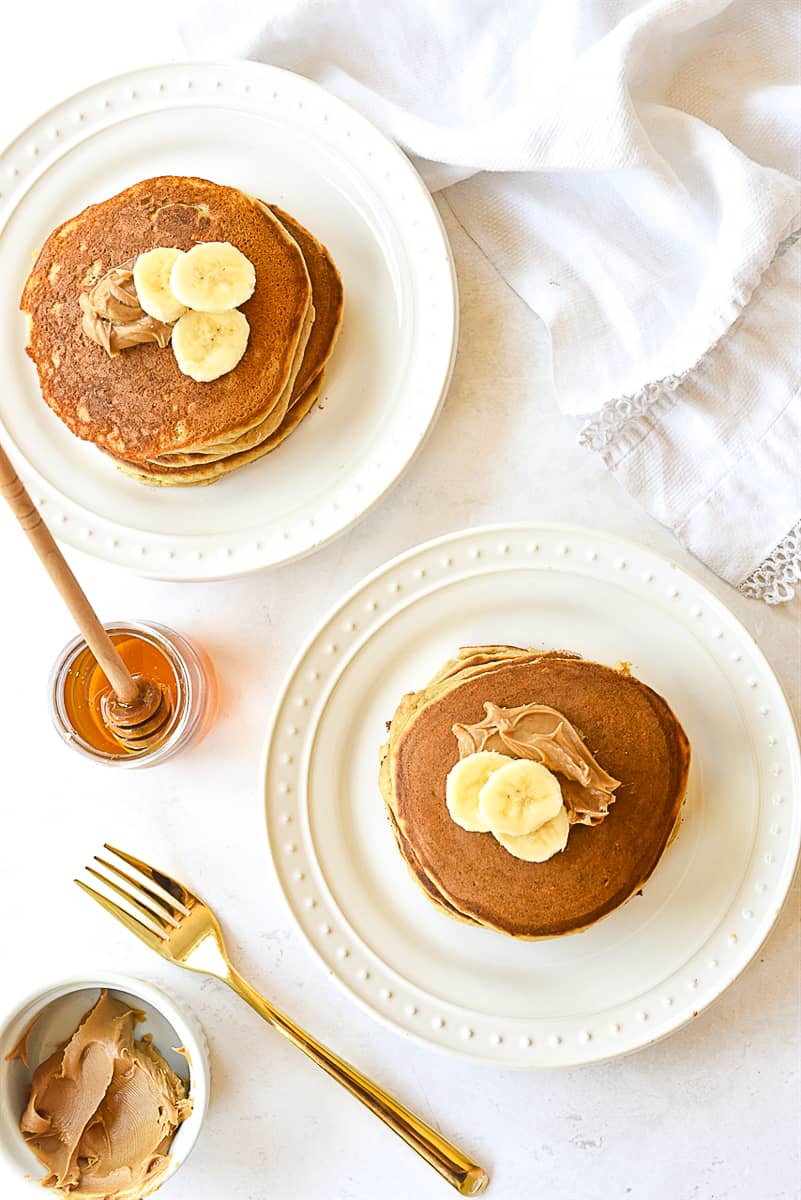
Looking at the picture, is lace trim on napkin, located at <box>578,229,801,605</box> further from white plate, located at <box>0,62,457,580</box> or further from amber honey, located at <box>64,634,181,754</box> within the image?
amber honey, located at <box>64,634,181,754</box>

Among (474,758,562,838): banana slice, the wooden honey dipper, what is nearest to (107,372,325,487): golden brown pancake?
the wooden honey dipper

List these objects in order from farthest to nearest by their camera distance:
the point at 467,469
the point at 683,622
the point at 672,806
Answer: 1. the point at 467,469
2. the point at 683,622
3. the point at 672,806

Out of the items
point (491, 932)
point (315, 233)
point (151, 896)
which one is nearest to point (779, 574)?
point (491, 932)

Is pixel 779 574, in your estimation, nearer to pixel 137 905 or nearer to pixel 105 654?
pixel 105 654

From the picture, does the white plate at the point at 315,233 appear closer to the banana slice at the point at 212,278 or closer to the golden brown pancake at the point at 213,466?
the golden brown pancake at the point at 213,466

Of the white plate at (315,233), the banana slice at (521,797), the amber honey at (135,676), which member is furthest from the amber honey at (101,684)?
the banana slice at (521,797)

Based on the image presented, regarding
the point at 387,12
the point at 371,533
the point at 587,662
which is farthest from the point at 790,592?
the point at 387,12

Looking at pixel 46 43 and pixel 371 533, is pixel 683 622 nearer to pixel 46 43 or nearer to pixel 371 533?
pixel 371 533
